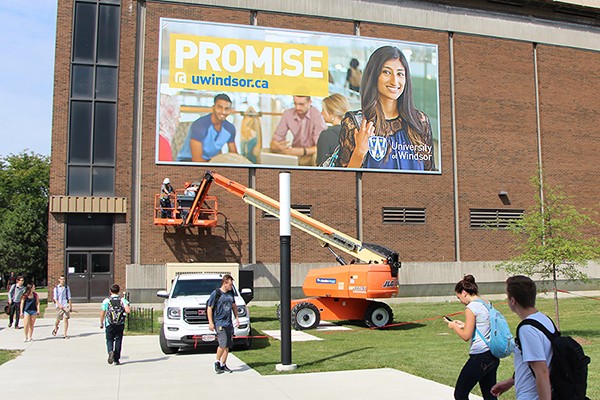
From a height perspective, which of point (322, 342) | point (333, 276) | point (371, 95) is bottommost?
point (322, 342)

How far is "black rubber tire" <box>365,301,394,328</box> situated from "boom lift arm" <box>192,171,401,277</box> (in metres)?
1.45

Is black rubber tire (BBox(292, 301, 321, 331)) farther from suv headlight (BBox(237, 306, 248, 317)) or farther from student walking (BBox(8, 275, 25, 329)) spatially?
student walking (BBox(8, 275, 25, 329))

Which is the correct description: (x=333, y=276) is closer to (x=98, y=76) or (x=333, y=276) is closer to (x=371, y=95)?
(x=371, y=95)

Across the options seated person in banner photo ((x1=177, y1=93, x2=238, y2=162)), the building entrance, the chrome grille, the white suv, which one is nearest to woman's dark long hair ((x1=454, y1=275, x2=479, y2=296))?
the white suv

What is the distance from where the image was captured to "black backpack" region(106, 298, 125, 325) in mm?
12594

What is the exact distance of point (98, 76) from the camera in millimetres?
28828

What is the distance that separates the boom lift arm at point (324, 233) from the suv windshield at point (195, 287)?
6715 mm

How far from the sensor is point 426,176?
→ 32.3 m

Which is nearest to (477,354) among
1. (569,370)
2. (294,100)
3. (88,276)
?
(569,370)

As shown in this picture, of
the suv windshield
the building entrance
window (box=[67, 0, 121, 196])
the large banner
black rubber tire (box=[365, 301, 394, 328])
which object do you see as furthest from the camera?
the large banner

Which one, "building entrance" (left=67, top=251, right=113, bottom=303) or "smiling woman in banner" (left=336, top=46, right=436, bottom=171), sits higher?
"smiling woman in banner" (left=336, top=46, right=436, bottom=171)

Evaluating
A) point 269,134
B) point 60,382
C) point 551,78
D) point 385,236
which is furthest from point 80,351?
point 551,78

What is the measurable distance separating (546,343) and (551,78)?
34999mm

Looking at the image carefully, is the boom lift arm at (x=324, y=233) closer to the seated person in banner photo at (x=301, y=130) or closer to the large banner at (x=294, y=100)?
the large banner at (x=294, y=100)
